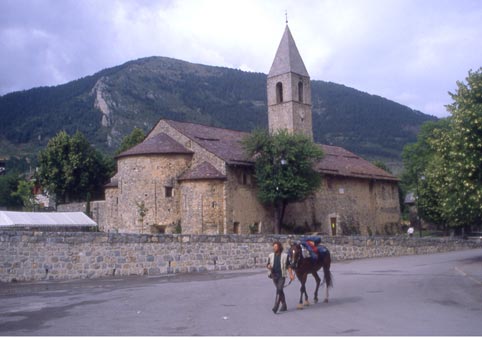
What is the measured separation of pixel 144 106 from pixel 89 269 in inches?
4721

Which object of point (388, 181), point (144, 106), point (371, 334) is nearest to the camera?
point (371, 334)

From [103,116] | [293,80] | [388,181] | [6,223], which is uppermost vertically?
[103,116]

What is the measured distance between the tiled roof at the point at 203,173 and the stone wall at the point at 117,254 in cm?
1118

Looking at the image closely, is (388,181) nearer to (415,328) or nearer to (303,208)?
(303,208)

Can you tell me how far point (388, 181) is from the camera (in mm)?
56281

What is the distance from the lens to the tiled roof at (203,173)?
37.8 metres

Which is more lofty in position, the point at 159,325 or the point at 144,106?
the point at 144,106

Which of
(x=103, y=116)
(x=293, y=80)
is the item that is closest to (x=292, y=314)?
(x=293, y=80)

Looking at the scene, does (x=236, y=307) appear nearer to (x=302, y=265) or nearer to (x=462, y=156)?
(x=302, y=265)

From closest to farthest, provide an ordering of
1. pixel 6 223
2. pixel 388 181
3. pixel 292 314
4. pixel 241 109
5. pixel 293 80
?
pixel 292 314, pixel 6 223, pixel 293 80, pixel 388 181, pixel 241 109

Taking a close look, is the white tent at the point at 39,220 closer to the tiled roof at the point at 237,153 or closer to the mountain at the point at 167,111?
the tiled roof at the point at 237,153

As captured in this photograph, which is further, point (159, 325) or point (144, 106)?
point (144, 106)

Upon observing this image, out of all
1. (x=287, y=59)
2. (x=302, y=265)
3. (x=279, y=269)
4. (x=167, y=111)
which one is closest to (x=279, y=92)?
(x=287, y=59)

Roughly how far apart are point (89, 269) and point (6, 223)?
13236 mm
